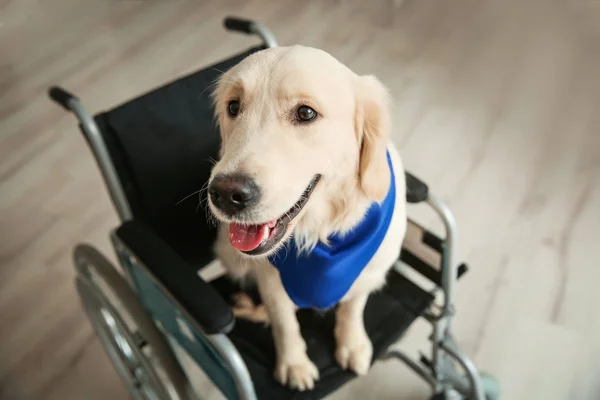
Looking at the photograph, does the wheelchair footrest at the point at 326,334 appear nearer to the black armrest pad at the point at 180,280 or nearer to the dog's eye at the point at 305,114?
the black armrest pad at the point at 180,280

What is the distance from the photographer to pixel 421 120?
2.45m

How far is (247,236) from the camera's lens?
0.95 m

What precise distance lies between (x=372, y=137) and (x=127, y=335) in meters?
0.78

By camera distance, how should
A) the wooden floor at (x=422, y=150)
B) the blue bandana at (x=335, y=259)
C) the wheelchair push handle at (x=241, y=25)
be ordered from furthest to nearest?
the wooden floor at (x=422, y=150) → the wheelchair push handle at (x=241, y=25) → the blue bandana at (x=335, y=259)

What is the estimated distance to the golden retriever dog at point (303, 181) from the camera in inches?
34.5

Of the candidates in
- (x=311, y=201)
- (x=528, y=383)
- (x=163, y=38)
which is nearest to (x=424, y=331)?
(x=528, y=383)

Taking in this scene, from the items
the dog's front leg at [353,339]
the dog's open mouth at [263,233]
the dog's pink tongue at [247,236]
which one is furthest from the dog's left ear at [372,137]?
the dog's front leg at [353,339]

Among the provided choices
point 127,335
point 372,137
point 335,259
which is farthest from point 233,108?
point 127,335

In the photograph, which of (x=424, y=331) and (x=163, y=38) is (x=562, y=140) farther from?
(x=163, y=38)

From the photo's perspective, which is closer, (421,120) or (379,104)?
(379,104)

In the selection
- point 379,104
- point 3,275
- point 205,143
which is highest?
point 379,104

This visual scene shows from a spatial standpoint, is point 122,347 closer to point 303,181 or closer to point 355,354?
point 355,354

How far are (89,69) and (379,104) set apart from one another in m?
2.30

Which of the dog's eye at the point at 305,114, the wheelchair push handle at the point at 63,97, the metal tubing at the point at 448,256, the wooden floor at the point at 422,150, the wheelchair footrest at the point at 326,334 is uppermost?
the dog's eye at the point at 305,114
